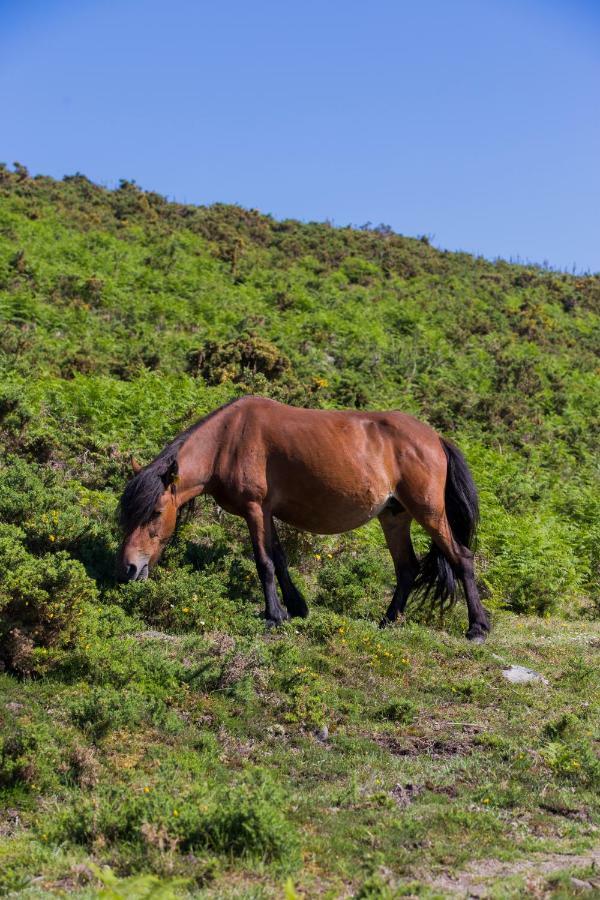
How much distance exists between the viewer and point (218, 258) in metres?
29.0

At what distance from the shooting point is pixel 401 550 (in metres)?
10.9

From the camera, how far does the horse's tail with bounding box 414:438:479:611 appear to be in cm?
1054

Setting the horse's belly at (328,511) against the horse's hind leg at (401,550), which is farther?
the horse's hind leg at (401,550)

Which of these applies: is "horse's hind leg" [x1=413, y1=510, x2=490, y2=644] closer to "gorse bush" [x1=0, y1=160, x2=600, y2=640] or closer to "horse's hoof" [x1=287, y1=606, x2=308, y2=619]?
"gorse bush" [x1=0, y1=160, x2=600, y2=640]

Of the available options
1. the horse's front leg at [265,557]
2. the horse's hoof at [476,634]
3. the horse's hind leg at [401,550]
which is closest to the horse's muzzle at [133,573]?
the horse's front leg at [265,557]

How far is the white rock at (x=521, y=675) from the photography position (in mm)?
8297

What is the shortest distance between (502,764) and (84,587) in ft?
11.9

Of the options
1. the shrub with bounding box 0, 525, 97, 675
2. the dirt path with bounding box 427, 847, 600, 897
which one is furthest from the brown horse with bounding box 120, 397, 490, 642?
the dirt path with bounding box 427, 847, 600, 897

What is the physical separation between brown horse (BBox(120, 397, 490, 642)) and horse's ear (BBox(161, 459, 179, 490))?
1cm

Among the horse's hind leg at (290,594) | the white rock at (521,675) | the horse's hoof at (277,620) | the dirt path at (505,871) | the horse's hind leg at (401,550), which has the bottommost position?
the dirt path at (505,871)

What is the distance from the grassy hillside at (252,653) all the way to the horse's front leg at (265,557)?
0.81ft

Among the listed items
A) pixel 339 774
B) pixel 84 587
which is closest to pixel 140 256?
pixel 84 587

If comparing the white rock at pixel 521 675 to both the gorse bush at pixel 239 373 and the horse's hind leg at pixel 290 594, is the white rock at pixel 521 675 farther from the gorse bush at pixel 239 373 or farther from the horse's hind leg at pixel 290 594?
the horse's hind leg at pixel 290 594

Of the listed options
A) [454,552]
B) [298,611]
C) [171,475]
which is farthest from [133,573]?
[454,552]
